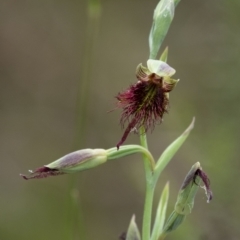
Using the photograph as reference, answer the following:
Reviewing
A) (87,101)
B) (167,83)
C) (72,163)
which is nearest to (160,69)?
(167,83)

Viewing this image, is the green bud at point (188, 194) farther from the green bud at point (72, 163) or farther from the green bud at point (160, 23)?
the green bud at point (160, 23)

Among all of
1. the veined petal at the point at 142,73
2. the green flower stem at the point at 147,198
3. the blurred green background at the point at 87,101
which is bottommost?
the blurred green background at the point at 87,101

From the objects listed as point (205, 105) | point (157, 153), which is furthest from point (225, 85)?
point (157, 153)

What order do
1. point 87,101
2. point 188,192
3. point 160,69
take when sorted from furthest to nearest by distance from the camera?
point 87,101 → point 188,192 → point 160,69

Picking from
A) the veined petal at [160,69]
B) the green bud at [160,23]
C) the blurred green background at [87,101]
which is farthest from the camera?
the blurred green background at [87,101]

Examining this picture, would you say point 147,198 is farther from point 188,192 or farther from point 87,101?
point 87,101

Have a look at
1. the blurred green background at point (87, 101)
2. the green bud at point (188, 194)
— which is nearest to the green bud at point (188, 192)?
the green bud at point (188, 194)

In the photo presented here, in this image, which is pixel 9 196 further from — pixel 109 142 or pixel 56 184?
pixel 109 142
